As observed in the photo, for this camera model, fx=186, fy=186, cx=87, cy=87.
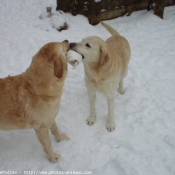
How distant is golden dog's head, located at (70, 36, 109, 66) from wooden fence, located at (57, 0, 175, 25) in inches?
166

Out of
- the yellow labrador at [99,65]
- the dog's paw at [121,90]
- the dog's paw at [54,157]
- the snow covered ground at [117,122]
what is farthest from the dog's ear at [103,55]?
the dog's paw at [54,157]

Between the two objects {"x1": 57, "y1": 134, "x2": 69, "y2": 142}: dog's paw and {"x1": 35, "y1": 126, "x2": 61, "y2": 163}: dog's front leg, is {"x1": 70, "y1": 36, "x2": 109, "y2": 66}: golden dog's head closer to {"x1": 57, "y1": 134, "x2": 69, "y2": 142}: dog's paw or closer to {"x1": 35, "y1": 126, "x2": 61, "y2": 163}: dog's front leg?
{"x1": 35, "y1": 126, "x2": 61, "y2": 163}: dog's front leg

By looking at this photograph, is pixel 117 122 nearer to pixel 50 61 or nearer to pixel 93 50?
pixel 93 50

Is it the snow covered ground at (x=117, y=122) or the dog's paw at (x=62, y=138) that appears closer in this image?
the snow covered ground at (x=117, y=122)

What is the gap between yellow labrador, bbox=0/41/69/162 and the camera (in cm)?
216

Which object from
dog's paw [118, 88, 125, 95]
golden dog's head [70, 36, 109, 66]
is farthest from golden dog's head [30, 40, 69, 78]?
dog's paw [118, 88, 125, 95]

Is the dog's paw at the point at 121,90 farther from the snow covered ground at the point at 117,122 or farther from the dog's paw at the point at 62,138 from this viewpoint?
the dog's paw at the point at 62,138

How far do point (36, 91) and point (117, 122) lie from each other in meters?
1.72

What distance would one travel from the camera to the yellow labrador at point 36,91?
216cm

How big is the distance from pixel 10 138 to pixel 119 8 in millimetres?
6028

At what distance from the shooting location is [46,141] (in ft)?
8.40

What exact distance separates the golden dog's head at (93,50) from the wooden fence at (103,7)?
423 centimetres

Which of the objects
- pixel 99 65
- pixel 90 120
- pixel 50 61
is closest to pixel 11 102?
pixel 50 61

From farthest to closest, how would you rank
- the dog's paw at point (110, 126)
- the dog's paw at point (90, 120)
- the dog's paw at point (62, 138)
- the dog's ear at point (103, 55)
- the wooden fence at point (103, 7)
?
1. the wooden fence at point (103, 7)
2. the dog's paw at point (90, 120)
3. the dog's paw at point (110, 126)
4. the dog's paw at point (62, 138)
5. the dog's ear at point (103, 55)
